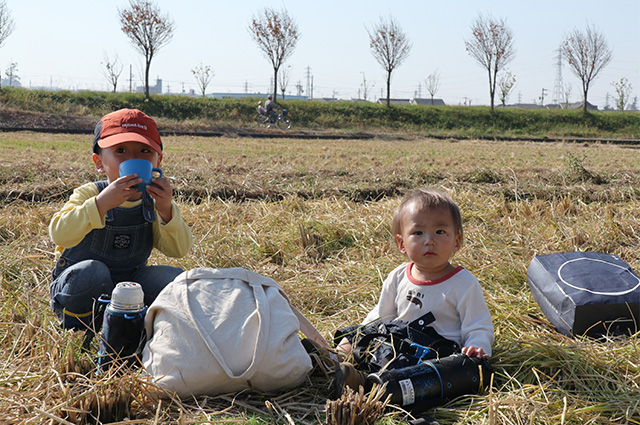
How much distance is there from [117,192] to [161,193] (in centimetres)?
18

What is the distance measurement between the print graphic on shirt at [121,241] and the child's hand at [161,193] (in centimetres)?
26

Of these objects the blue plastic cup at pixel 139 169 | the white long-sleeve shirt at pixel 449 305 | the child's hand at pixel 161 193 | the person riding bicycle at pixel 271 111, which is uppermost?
the person riding bicycle at pixel 271 111

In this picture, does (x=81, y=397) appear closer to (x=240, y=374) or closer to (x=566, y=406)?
(x=240, y=374)

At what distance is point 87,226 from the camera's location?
2432 millimetres

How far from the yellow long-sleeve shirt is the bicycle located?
22.9 meters

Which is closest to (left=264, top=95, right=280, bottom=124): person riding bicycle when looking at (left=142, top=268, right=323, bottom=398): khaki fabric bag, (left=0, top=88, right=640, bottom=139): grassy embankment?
(left=0, top=88, right=640, bottom=139): grassy embankment

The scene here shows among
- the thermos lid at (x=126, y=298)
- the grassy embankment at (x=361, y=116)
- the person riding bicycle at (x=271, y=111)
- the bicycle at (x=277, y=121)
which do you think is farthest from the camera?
the grassy embankment at (x=361, y=116)

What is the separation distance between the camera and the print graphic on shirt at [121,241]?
8.90 feet

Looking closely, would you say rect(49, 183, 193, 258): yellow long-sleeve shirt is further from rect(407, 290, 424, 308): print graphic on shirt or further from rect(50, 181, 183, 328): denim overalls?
rect(407, 290, 424, 308): print graphic on shirt

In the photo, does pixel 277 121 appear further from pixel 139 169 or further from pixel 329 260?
pixel 139 169

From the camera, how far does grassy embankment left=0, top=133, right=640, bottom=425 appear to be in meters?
1.97

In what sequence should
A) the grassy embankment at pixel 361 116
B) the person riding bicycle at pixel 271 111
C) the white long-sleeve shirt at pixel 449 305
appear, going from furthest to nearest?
the grassy embankment at pixel 361 116
the person riding bicycle at pixel 271 111
the white long-sleeve shirt at pixel 449 305

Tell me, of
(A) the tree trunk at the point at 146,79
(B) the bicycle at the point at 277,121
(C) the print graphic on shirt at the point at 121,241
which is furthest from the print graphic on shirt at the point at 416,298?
(A) the tree trunk at the point at 146,79

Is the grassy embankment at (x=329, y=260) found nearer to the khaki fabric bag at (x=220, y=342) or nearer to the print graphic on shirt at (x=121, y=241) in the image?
the khaki fabric bag at (x=220, y=342)
